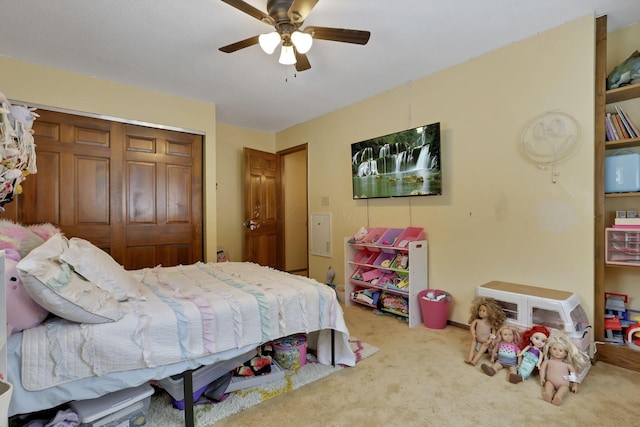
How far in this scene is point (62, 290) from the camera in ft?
4.31

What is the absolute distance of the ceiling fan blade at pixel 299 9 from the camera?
1.76 m

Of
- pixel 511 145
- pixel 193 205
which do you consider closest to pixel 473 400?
pixel 511 145

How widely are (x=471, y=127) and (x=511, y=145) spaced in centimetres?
40

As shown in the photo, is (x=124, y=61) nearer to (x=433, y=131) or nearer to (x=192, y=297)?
(x=192, y=297)

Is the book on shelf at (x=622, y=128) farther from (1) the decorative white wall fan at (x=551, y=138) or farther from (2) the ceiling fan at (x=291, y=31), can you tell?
(2) the ceiling fan at (x=291, y=31)

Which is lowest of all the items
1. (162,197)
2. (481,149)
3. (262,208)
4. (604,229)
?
(604,229)

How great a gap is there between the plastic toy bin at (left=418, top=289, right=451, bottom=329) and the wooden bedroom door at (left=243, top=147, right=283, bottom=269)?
266 cm

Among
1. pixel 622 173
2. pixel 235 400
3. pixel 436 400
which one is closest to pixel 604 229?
pixel 622 173

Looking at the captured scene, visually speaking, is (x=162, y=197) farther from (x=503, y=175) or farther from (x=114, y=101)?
(x=503, y=175)

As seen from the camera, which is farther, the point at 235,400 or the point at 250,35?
the point at 250,35

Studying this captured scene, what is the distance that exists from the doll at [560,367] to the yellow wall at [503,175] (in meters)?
0.51

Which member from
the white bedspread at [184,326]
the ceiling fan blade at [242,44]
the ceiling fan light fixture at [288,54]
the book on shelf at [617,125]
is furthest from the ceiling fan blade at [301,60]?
the book on shelf at [617,125]

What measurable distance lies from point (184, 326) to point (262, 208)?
3.34m

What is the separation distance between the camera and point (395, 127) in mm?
3426
